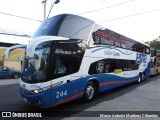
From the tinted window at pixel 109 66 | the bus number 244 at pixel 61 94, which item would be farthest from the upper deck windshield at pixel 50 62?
the tinted window at pixel 109 66

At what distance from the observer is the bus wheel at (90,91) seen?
8922 mm

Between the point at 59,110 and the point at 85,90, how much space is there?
1.59 metres

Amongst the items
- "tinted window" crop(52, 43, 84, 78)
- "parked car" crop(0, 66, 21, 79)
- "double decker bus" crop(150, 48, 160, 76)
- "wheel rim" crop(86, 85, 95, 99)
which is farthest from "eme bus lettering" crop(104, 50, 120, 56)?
"parked car" crop(0, 66, 21, 79)

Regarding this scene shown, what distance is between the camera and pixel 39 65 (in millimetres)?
6879

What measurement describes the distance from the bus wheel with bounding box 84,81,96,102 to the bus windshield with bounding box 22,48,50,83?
2.70 meters

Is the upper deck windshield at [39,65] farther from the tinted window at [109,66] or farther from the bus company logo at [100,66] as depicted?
the bus company logo at [100,66]

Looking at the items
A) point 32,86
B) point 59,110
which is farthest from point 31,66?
point 59,110

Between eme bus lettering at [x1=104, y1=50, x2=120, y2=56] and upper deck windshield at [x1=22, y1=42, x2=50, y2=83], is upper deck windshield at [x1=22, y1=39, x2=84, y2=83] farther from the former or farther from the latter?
eme bus lettering at [x1=104, y1=50, x2=120, y2=56]

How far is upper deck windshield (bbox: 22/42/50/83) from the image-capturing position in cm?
682

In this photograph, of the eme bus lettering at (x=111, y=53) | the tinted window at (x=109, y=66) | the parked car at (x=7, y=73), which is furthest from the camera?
the parked car at (x=7, y=73)

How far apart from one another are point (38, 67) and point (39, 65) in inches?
3.0

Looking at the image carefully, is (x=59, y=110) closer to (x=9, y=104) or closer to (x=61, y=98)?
(x=61, y=98)

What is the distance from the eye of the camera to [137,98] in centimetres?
1019

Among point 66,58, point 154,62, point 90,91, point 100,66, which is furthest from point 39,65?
point 154,62
